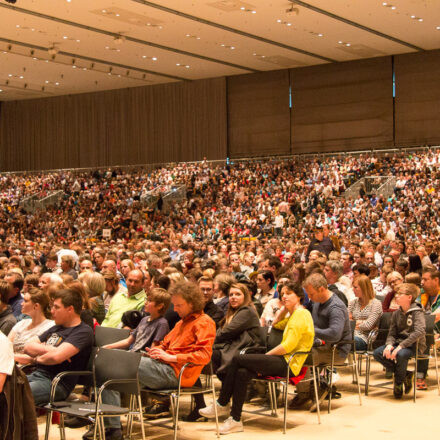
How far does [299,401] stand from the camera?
679cm

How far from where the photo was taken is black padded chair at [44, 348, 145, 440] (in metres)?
5.01

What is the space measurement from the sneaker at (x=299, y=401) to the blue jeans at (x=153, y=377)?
159 centimetres

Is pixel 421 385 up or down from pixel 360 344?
down

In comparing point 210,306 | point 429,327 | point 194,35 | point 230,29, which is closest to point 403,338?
point 429,327

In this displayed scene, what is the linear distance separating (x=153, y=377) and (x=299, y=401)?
1.80 meters

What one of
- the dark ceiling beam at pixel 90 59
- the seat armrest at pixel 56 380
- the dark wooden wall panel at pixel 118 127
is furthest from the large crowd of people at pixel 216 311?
the dark wooden wall panel at pixel 118 127


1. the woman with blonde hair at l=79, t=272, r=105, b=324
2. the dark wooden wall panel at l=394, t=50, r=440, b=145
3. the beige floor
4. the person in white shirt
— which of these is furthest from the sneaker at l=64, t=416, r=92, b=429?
the dark wooden wall panel at l=394, t=50, r=440, b=145

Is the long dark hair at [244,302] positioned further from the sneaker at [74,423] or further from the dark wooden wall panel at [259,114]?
the dark wooden wall panel at [259,114]

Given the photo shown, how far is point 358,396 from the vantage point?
718cm

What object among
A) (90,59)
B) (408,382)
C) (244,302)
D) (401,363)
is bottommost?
(408,382)

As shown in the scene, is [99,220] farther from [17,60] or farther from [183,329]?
[183,329]

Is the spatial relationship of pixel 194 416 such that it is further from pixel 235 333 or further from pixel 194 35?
pixel 194 35

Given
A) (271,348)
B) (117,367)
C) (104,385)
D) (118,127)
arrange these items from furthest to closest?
(118,127) < (271,348) < (117,367) < (104,385)

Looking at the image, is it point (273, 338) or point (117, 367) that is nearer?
point (117, 367)
